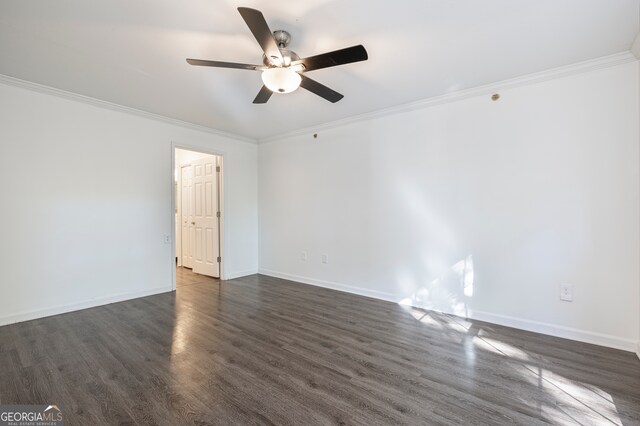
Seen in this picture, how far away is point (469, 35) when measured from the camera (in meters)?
2.25

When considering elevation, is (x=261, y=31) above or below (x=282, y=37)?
below

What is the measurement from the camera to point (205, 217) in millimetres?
5355

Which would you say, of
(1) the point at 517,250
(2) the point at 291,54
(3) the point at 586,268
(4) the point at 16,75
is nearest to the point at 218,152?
(4) the point at 16,75

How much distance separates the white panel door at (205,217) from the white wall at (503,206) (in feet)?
6.45

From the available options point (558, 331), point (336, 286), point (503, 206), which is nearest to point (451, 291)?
point (558, 331)

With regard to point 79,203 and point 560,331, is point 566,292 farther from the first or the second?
point 79,203

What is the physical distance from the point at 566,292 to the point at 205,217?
5.17 meters

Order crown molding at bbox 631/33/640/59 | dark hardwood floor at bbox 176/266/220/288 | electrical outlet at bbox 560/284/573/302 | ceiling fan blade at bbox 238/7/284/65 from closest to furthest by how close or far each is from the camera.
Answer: ceiling fan blade at bbox 238/7/284/65
crown molding at bbox 631/33/640/59
electrical outlet at bbox 560/284/573/302
dark hardwood floor at bbox 176/266/220/288

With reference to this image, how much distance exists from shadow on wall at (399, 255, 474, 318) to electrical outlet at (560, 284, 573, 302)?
0.77 meters

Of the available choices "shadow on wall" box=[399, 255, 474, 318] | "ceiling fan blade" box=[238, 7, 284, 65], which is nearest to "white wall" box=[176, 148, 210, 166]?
"ceiling fan blade" box=[238, 7, 284, 65]

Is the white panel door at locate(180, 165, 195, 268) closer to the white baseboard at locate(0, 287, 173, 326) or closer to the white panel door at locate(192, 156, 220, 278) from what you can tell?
the white panel door at locate(192, 156, 220, 278)

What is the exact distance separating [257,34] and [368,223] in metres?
2.78

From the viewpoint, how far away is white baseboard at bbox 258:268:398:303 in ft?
12.8

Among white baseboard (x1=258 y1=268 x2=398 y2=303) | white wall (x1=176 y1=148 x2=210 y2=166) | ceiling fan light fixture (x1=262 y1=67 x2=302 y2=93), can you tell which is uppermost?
white wall (x1=176 y1=148 x2=210 y2=166)
